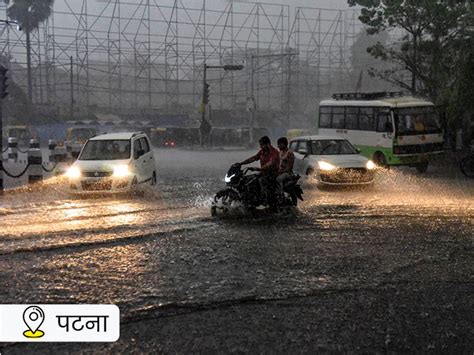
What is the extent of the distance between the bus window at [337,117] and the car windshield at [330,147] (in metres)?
Result: 6.46

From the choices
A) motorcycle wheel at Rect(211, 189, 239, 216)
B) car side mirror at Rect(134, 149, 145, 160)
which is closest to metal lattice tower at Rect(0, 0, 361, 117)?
car side mirror at Rect(134, 149, 145, 160)

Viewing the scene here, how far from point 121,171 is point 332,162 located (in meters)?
5.39

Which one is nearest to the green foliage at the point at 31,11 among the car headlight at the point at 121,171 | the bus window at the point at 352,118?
the bus window at the point at 352,118

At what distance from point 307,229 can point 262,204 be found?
1.39m

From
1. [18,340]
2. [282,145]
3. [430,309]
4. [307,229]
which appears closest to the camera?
[18,340]

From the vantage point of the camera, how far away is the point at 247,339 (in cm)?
463

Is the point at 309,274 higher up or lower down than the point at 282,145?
lower down

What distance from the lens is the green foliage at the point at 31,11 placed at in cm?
5184

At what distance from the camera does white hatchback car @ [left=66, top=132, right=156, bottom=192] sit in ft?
43.7

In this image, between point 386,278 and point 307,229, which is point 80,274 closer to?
point 386,278

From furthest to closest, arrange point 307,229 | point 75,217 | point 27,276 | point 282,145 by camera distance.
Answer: point 282,145 → point 75,217 → point 307,229 → point 27,276

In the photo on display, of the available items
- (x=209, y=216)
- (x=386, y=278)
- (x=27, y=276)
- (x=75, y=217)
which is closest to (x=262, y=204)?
(x=209, y=216)

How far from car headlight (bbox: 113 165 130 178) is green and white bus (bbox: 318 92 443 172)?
32.9 feet

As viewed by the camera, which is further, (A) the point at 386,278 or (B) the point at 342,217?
(B) the point at 342,217
